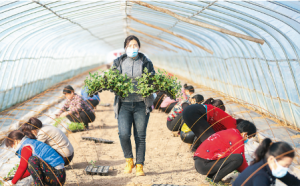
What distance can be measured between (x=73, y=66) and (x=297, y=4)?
72.5 ft

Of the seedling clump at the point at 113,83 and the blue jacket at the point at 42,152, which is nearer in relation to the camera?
the blue jacket at the point at 42,152

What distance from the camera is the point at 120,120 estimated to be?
4.08 metres

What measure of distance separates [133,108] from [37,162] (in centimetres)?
149

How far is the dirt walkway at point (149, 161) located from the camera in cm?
432

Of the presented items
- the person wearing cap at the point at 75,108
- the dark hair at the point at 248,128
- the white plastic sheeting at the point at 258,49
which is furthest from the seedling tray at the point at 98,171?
the white plastic sheeting at the point at 258,49

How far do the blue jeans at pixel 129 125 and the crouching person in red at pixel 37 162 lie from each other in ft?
3.14

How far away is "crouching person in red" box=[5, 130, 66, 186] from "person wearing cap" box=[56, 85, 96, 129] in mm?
3054

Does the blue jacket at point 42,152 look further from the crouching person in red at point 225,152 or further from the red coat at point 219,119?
the red coat at point 219,119

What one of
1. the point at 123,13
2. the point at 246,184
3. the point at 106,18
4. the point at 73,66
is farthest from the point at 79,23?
the point at 73,66

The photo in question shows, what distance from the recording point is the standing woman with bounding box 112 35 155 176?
13.4 ft

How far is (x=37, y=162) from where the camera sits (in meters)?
3.68

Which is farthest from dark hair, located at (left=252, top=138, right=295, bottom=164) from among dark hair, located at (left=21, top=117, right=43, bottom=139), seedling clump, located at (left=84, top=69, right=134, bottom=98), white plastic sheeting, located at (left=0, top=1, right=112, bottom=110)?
white plastic sheeting, located at (left=0, top=1, right=112, bottom=110)

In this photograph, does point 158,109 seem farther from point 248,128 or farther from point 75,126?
point 248,128

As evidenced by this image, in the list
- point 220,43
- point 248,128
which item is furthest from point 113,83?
point 220,43
